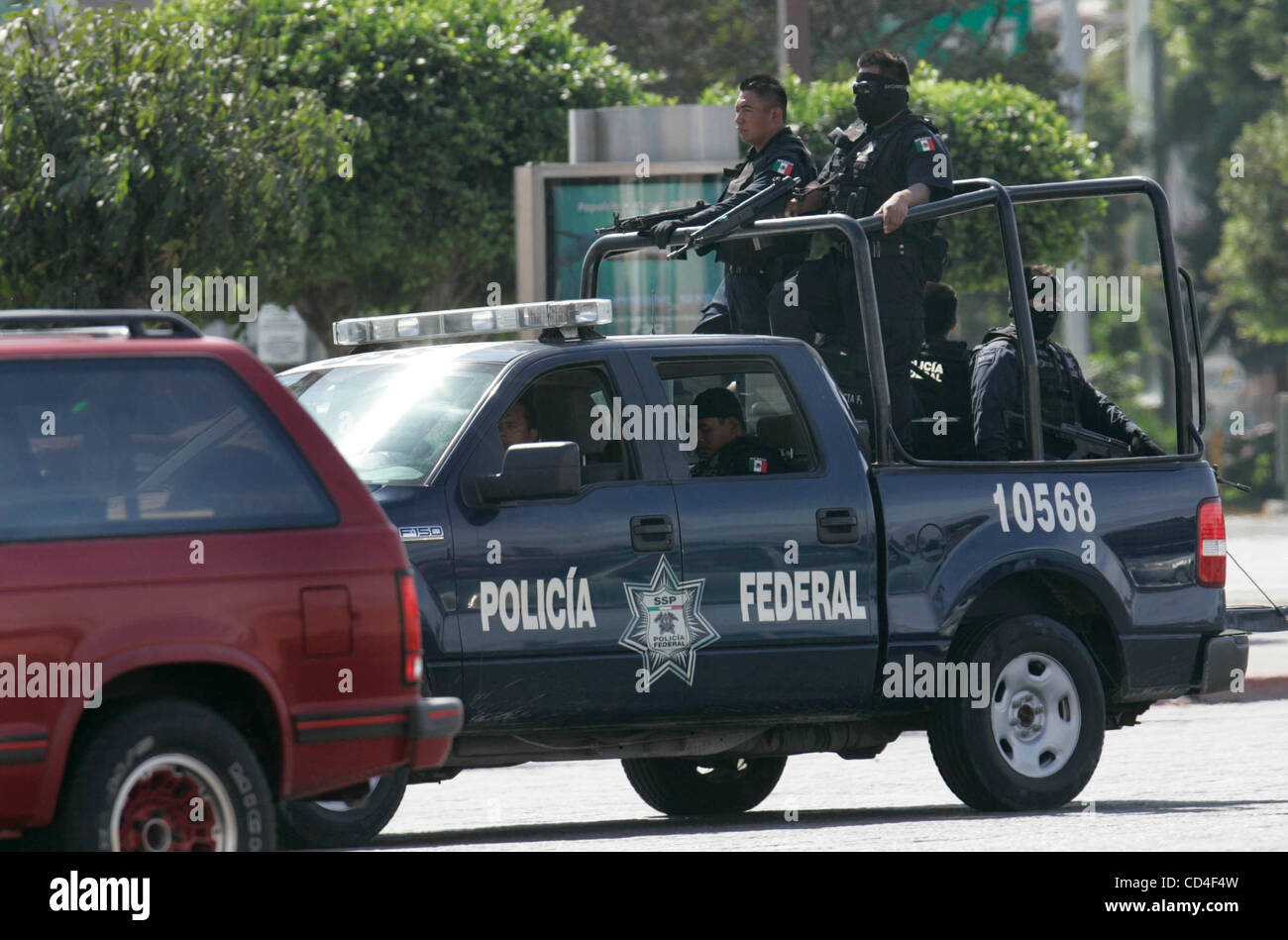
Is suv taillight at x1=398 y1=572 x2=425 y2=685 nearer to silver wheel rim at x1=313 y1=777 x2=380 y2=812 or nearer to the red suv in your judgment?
the red suv

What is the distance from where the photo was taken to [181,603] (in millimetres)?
5770

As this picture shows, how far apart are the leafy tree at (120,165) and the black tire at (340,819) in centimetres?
566

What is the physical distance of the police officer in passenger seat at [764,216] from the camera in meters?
9.73

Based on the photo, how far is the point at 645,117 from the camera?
52.5 feet

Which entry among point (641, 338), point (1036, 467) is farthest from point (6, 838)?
point (1036, 467)

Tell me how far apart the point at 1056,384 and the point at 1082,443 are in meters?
0.27

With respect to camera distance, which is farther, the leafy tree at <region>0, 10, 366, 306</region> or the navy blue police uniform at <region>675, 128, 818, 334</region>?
the leafy tree at <region>0, 10, 366, 306</region>

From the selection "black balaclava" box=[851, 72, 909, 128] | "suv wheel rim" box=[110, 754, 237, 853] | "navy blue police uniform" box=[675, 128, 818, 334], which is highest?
"black balaclava" box=[851, 72, 909, 128]

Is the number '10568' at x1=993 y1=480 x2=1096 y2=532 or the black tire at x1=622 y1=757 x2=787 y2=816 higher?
the number '10568' at x1=993 y1=480 x2=1096 y2=532

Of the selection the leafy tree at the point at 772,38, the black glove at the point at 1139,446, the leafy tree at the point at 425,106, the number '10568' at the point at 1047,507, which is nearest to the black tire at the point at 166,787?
the number '10568' at the point at 1047,507

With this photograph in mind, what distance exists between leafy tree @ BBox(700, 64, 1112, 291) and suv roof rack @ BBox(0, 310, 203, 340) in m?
14.4

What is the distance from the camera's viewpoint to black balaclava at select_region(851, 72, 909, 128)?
995 cm

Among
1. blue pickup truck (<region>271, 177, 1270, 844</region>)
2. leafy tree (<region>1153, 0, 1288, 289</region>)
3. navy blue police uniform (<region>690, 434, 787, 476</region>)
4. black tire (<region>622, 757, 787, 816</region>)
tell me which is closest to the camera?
blue pickup truck (<region>271, 177, 1270, 844</region>)

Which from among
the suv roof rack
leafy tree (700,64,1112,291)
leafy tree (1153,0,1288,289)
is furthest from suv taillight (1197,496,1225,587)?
leafy tree (1153,0,1288,289)
